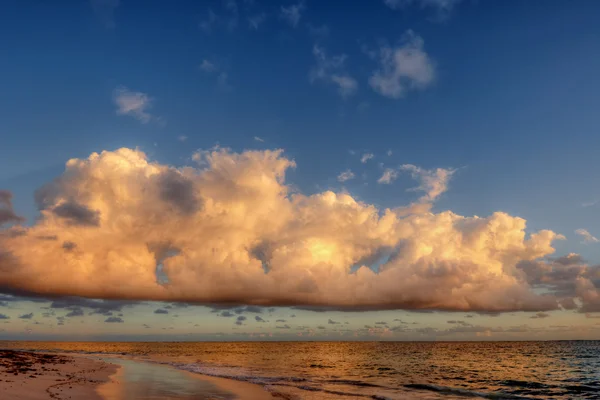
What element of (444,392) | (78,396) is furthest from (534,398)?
(78,396)

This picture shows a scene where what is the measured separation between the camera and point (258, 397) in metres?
35.1

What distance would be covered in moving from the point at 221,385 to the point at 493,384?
34.6m

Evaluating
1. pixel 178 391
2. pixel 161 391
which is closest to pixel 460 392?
pixel 178 391

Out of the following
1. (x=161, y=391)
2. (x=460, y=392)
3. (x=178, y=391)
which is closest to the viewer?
(x=161, y=391)

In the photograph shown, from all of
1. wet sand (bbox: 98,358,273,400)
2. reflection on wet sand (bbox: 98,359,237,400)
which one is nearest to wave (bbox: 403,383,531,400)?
wet sand (bbox: 98,358,273,400)

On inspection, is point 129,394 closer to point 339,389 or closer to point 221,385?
point 221,385

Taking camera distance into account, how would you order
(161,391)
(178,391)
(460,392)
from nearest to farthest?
(161,391)
(178,391)
(460,392)

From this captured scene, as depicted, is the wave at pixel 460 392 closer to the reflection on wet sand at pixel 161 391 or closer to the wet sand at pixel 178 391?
the wet sand at pixel 178 391

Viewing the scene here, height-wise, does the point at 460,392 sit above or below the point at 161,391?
below

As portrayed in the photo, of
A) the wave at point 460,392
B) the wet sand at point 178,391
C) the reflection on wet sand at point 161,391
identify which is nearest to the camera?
the reflection on wet sand at point 161,391

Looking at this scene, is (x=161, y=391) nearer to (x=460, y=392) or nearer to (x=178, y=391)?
(x=178, y=391)

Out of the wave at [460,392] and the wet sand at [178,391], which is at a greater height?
the wet sand at [178,391]

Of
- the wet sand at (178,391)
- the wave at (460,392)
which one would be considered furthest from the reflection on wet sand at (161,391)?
the wave at (460,392)

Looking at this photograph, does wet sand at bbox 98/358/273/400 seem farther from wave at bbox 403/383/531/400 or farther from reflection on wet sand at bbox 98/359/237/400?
wave at bbox 403/383/531/400
